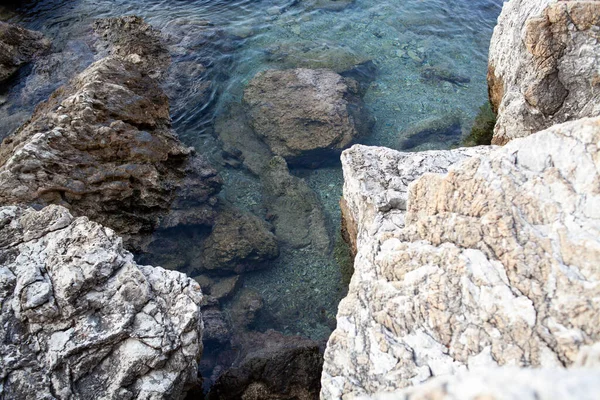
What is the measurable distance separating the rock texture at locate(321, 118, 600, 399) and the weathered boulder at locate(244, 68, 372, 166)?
6095 millimetres

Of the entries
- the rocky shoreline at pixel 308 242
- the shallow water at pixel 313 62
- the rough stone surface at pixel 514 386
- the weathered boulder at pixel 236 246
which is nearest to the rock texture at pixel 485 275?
the rocky shoreline at pixel 308 242

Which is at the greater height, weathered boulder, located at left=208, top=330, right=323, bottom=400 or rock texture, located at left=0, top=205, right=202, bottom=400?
rock texture, located at left=0, top=205, right=202, bottom=400

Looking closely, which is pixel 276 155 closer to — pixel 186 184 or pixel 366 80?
pixel 186 184

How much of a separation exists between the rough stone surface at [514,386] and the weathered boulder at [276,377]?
455cm

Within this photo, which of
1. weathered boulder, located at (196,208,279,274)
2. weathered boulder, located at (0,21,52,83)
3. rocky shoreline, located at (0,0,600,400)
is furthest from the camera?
weathered boulder, located at (0,21,52,83)

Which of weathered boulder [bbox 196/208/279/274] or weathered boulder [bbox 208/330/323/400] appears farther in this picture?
weathered boulder [bbox 196/208/279/274]

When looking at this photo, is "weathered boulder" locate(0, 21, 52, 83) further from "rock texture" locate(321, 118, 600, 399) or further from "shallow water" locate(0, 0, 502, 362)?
"rock texture" locate(321, 118, 600, 399)

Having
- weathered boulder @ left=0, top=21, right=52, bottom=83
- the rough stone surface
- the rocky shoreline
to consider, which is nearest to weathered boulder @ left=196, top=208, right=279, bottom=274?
the rocky shoreline

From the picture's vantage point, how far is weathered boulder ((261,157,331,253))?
9.52 metres

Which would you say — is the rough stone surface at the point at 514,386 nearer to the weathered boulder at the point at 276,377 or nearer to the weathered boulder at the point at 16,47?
the weathered boulder at the point at 276,377

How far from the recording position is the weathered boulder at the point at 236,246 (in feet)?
29.1

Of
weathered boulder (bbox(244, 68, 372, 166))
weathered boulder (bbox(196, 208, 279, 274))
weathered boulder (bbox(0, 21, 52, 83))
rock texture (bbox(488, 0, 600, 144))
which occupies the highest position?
rock texture (bbox(488, 0, 600, 144))

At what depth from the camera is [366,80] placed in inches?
500

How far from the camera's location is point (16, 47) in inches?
464
